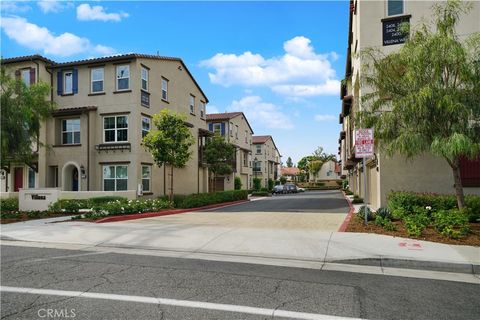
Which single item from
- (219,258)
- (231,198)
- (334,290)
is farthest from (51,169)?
(334,290)

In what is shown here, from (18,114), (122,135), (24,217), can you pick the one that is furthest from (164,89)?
(24,217)

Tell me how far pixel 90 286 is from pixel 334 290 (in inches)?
156

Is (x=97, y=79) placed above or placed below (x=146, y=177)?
above

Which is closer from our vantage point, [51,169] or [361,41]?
[361,41]

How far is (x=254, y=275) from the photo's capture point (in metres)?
6.94

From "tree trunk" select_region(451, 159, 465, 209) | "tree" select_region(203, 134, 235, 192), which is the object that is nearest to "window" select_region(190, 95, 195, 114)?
"tree" select_region(203, 134, 235, 192)

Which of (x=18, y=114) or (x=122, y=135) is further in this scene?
(x=122, y=135)

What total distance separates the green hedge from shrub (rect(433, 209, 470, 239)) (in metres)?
14.2

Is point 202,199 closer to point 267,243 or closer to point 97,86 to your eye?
point 97,86

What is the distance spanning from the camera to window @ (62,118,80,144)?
2353 centimetres

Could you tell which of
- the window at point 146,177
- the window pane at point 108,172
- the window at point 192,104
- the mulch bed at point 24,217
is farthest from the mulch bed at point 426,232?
the window at point 192,104

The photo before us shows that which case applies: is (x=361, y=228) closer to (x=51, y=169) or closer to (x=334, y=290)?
(x=334, y=290)

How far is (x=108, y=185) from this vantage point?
22.7 meters

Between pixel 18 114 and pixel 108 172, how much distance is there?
687 centimetres
